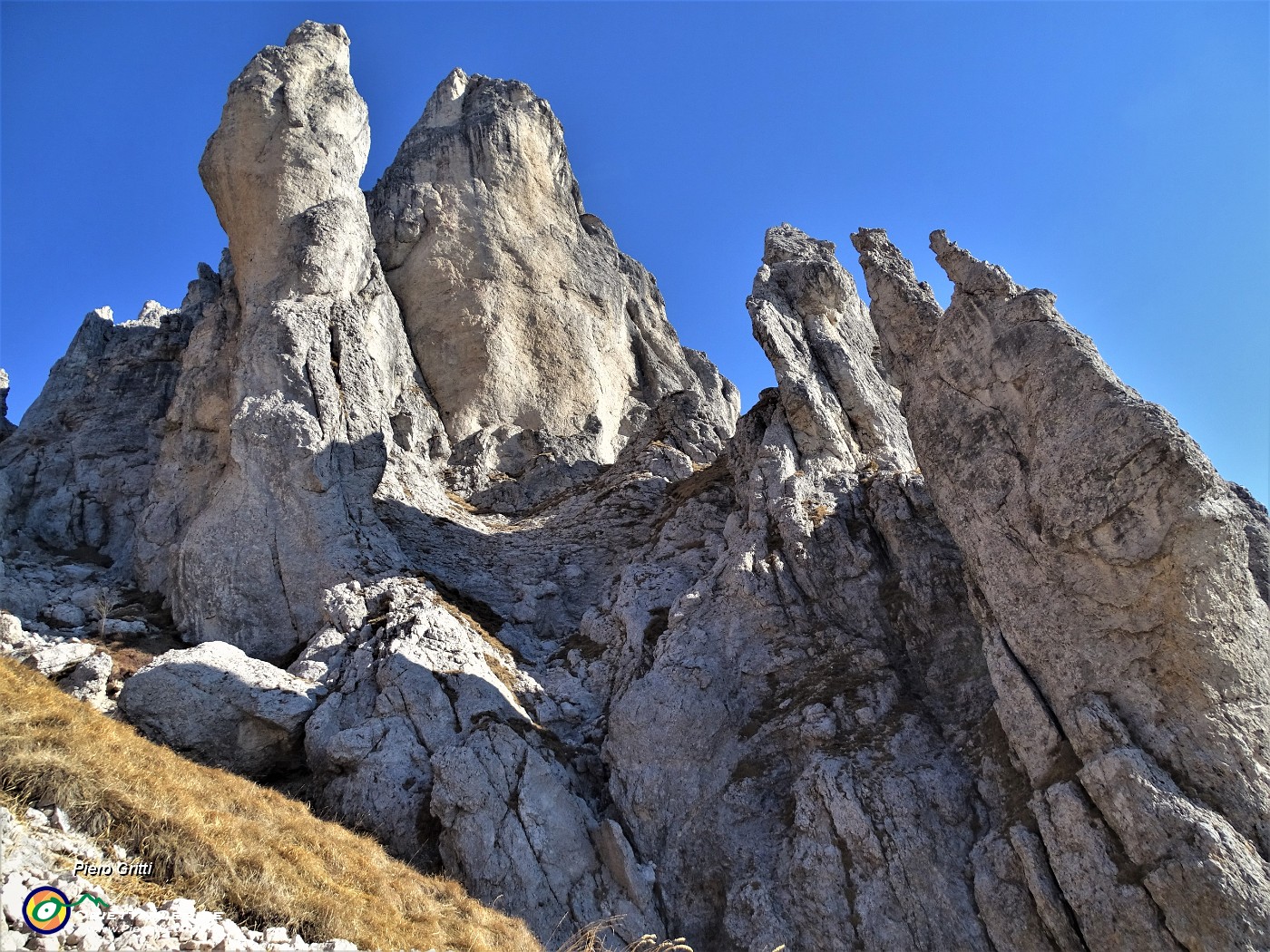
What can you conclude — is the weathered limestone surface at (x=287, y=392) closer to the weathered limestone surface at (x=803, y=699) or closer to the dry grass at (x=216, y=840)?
the weathered limestone surface at (x=803, y=699)

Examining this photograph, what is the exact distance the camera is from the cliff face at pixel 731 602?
13609mm

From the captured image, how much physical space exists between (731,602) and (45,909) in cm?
1439

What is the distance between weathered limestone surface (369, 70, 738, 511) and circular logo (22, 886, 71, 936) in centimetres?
2399

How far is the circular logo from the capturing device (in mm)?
7867

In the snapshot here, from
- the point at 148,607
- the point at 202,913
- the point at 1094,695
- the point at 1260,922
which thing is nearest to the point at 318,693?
the point at 148,607

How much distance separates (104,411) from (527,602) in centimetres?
1900

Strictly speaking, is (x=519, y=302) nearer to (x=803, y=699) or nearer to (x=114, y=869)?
(x=803, y=699)

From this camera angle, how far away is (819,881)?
1468 cm

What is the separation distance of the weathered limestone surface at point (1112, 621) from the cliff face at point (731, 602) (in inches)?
2.1

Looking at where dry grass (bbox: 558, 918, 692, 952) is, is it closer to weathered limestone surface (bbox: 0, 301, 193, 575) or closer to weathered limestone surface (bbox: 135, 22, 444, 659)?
weathered limestone surface (bbox: 135, 22, 444, 659)

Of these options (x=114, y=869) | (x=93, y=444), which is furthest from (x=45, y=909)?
(x=93, y=444)

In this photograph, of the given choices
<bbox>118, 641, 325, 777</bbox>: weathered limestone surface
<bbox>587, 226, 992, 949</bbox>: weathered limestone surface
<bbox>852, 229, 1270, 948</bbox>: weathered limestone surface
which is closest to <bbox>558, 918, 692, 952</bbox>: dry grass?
<bbox>587, 226, 992, 949</bbox>: weathered limestone surface

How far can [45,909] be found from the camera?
8062mm

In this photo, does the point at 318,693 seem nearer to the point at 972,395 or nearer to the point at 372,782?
the point at 372,782
